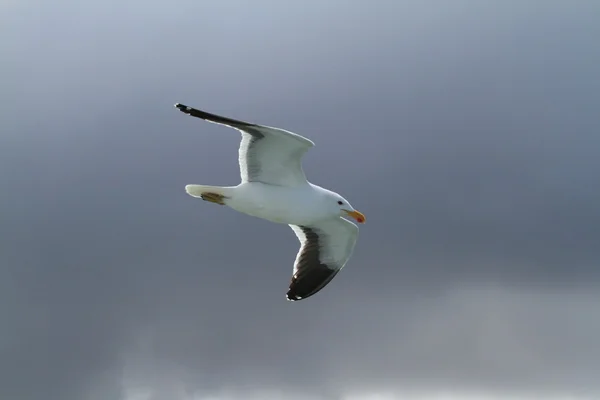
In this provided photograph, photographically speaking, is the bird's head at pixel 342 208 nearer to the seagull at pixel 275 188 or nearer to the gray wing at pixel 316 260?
the seagull at pixel 275 188

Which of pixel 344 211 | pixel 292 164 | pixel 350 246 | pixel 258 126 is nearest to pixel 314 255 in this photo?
pixel 350 246

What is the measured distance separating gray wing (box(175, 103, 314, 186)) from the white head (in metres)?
0.46

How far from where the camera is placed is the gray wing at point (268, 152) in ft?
29.9

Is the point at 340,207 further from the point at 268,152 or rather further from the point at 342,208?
the point at 268,152

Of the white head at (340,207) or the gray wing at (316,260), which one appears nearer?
the white head at (340,207)

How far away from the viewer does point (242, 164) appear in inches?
407

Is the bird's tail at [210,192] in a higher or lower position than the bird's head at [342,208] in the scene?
lower

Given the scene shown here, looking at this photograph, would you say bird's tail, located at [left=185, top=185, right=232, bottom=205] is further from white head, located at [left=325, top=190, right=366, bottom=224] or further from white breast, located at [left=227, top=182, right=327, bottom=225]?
white head, located at [left=325, top=190, right=366, bottom=224]

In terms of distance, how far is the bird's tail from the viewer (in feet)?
32.8

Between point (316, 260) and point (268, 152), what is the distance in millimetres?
2872

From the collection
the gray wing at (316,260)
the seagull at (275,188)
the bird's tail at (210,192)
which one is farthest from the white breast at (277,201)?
the gray wing at (316,260)

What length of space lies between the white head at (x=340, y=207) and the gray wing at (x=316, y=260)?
106cm

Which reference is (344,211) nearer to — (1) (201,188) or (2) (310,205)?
(2) (310,205)

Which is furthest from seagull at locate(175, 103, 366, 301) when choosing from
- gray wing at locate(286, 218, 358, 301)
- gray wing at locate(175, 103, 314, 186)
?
gray wing at locate(286, 218, 358, 301)
